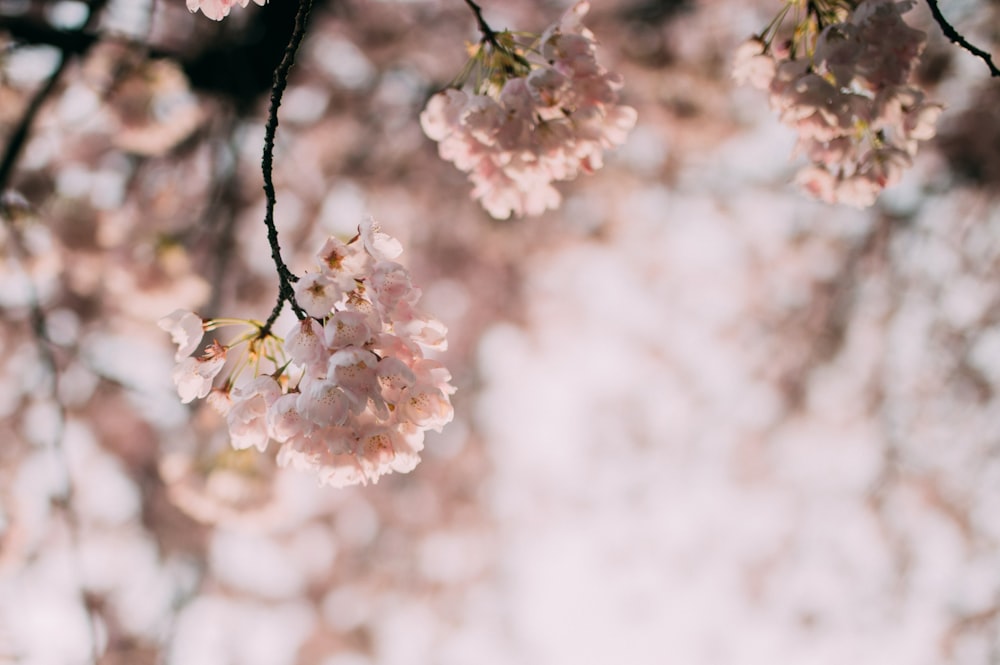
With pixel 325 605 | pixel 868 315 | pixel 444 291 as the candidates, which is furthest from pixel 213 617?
pixel 868 315

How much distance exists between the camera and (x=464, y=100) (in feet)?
4.13

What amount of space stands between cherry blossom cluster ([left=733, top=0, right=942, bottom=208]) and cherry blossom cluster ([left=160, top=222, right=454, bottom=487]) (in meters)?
0.69

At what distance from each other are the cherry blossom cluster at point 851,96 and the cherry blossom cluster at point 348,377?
0.69m

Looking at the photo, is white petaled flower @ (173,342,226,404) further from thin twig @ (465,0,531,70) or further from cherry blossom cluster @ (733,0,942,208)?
cherry blossom cluster @ (733,0,942,208)

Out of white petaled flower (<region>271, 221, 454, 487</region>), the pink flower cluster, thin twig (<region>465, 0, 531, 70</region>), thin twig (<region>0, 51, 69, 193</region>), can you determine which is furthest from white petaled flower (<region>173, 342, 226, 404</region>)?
thin twig (<region>0, 51, 69, 193</region>)

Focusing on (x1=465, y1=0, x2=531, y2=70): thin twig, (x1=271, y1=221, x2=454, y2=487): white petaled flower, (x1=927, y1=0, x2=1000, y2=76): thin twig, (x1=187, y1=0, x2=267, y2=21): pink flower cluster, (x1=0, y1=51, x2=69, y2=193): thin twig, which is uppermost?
(x1=0, y1=51, x2=69, y2=193): thin twig

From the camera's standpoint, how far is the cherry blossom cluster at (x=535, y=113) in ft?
3.91

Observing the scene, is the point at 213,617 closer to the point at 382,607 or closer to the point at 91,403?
the point at 382,607

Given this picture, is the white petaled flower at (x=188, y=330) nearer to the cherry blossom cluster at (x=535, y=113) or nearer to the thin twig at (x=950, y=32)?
the cherry blossom cluster at (x=535, y=113)

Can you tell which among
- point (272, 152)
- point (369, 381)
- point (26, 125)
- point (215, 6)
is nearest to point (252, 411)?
point (369, 381)

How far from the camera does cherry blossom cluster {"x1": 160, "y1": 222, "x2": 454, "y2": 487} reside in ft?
3.09

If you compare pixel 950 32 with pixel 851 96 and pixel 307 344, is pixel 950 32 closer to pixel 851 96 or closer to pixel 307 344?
pixel 851 96

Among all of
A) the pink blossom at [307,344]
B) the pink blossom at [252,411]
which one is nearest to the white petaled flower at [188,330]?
the pink blossom at [252,411]

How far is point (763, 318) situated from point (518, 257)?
2.12m
